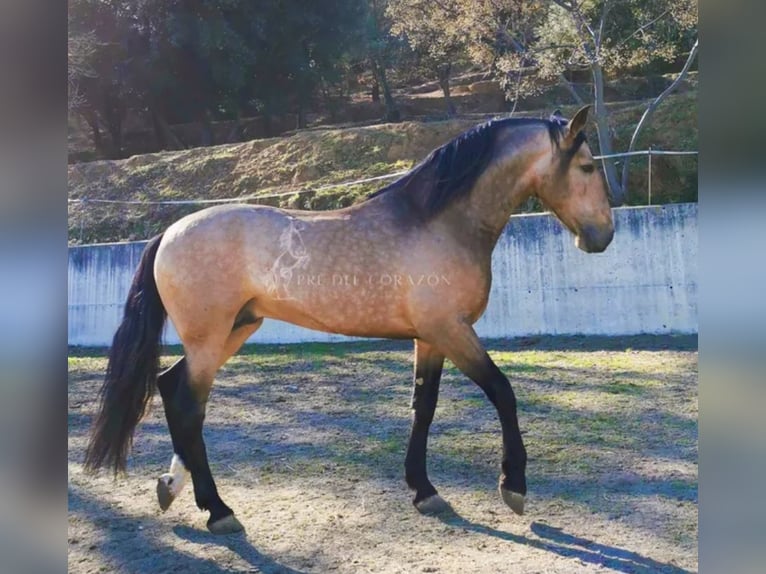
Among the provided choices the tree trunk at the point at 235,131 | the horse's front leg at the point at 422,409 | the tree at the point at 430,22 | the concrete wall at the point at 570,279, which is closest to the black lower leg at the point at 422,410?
the horse's front leg at the point at 422,409

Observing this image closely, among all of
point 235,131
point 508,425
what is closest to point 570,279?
point 508,425

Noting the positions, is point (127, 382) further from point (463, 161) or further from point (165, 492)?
point (463, 161)

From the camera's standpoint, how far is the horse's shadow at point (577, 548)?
2.70 m

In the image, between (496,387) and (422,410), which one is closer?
(496,387)

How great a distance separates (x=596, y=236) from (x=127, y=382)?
2.31 m

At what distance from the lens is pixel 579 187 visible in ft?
10.0

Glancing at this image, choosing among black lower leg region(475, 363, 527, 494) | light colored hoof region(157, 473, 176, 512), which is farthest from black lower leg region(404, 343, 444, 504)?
light colored hoof region(157, 473, 176, 512)

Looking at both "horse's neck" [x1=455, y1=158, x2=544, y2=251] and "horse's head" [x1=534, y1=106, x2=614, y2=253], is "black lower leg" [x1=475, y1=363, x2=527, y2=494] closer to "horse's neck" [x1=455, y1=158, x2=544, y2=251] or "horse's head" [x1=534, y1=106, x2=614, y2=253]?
"horse's neck" [x1=455, y1=158, x2=544, y2=251]

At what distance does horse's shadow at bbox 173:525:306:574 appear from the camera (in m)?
2.83
